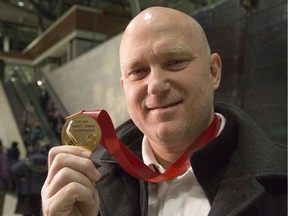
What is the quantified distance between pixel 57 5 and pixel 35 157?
15.2 meters

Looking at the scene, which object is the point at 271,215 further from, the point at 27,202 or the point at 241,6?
the point at 27,202

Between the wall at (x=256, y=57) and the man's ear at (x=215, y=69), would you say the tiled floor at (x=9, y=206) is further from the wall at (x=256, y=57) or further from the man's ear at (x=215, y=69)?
the man's ear at (x=215, y=69)

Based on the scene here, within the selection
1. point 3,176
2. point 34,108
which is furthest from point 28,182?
point 34,108

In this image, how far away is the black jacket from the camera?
3.77 ft

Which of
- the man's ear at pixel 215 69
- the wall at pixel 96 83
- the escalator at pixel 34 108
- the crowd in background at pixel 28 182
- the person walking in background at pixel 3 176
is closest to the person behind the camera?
the man's ear at pixel 215 69

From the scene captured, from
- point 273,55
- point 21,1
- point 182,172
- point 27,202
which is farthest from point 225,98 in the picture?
point 21,1

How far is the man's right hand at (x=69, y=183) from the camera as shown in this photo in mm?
952

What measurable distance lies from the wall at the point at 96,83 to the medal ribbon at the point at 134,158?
582cm

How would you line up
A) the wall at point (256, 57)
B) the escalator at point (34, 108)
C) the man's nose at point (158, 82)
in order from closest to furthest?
the man's nose at point (158, 82) → the wall at point (256, 57) → the escalator at point (34, 108)

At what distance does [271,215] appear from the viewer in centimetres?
115

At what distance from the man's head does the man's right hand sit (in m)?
0.32

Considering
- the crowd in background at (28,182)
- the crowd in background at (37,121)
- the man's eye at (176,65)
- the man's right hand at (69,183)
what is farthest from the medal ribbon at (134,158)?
the crowd in background at (37,121)

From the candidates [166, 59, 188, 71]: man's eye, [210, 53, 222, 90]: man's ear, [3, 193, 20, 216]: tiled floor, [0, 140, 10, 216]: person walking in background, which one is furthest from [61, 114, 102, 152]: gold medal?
[3, 193, 20, 216]: tiled floor

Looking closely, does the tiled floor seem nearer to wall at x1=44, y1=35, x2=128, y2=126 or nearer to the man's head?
wall at x1=44, y1=35, x2=128, y2=126
